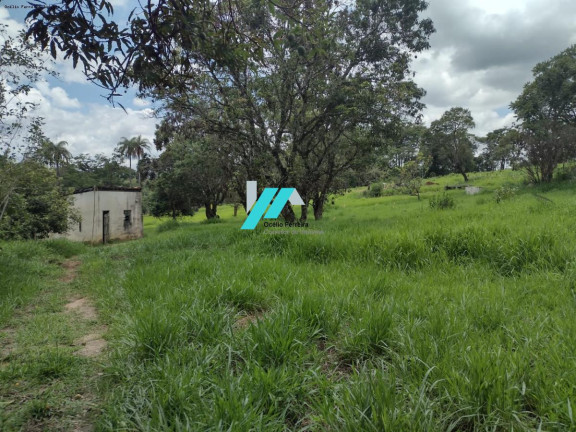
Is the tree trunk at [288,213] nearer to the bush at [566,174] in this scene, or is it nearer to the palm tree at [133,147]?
the bush at [566,174]

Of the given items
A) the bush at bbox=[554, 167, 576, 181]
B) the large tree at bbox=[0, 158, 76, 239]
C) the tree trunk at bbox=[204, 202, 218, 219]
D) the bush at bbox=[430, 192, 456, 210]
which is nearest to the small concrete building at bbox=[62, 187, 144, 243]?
the large tree at bbox=[0, 158, 76, 239]

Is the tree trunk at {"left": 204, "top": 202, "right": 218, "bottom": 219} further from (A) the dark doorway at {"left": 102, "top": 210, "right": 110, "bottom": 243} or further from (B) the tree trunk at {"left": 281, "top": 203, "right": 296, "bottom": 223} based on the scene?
(B) the tree trunk at {"left": 281, "top": 203, "right": 296, "bottom": 223}

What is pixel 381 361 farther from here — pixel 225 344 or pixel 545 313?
pixel 545 313

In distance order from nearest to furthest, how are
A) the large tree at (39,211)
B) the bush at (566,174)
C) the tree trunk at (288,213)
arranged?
the tree trunk at (288,213) → the large tree at (39,211) → the bush at (566,174)

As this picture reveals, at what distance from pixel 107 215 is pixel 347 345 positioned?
23272 mm

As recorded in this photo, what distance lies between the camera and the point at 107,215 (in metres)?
21.9

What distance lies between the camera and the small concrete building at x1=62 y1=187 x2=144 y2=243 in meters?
20.5

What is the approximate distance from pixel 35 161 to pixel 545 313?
13492mm

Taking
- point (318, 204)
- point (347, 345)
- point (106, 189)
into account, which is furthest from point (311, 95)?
point (106, 189)

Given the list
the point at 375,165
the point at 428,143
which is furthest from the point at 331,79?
the point at 428,143

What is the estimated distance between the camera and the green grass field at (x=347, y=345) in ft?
5.57

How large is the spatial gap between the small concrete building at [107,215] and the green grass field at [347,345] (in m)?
17.9

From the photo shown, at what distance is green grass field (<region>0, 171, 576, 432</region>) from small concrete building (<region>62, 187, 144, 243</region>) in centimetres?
1795

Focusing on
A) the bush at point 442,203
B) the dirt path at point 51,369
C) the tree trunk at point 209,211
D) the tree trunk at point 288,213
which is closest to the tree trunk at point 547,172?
the bush at point 442,203
